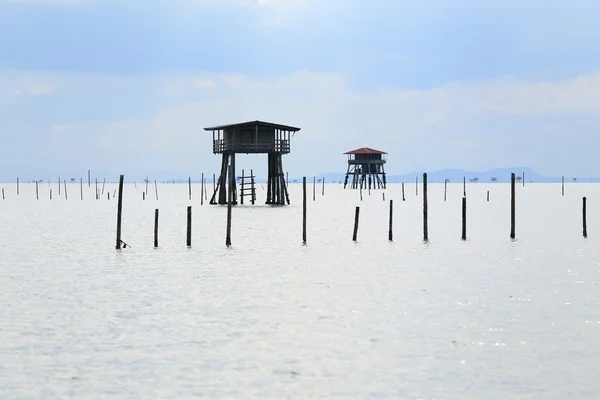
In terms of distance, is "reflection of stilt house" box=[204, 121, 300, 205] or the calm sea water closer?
the calm sea water

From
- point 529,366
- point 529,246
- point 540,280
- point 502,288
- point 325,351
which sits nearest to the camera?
Answer: point 529,366

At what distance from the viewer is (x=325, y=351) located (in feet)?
48.9

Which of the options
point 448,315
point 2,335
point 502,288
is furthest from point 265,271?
point 2,335

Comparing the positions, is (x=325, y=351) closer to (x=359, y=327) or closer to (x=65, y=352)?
(x=359, y=327)

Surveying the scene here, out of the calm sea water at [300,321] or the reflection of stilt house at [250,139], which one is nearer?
the calm sea water at [300,321]

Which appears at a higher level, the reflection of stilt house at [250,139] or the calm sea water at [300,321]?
the reflection of stilt house at [250,139]

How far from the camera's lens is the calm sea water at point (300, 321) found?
12.8 metres

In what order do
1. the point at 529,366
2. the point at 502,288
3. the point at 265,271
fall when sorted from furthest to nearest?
the point at 265,271 < the point at 502,288 < the point at 529,366

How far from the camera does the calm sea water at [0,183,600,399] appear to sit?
504 inches

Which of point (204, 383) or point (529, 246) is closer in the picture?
point (204, 383)

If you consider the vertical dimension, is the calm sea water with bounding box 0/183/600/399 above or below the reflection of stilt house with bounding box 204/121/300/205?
below

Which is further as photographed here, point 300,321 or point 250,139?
point 250,139

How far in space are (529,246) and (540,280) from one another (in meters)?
11.8

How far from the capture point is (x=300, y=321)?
17953 millimetres
